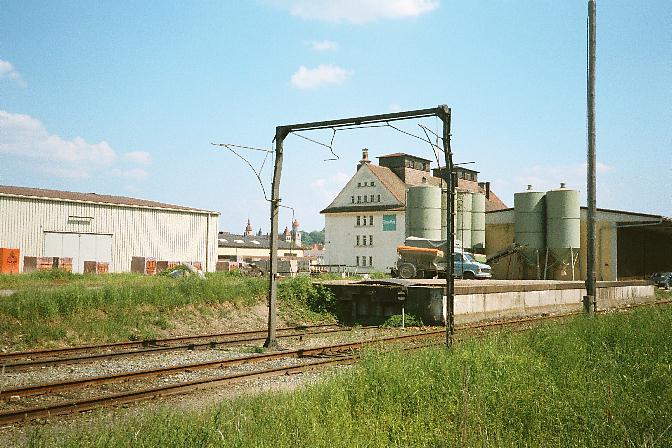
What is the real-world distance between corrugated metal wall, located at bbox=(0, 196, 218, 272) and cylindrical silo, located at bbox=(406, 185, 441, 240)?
53.3ft

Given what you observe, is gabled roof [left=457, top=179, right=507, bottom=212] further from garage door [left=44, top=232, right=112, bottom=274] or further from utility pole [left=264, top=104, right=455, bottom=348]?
utility pole [left=264, top=104, right=455, bottom=348]

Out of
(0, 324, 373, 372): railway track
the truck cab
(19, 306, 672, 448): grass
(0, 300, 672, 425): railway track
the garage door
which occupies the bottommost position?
(0, 324, 373, 372): railway track

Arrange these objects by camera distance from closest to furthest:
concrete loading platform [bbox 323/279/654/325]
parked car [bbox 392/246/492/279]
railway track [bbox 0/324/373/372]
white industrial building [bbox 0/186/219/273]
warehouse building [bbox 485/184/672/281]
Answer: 1. railway track [bbox 0/324/373/372]
2. concrete loading platform [bbox 323/279/654/325]
3. parked car [bbox 392/246/492/279]
4. white industrial building [bbox 0/186/219/273]
5. warehouse building [bbox 485/184/672/281]

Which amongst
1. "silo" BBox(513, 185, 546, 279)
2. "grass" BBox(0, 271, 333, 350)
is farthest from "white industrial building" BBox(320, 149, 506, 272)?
"grass" BBox(0, 271, 333, 350)

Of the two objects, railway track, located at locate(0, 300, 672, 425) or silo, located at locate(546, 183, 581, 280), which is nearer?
railway track, located at locate(0, 300, 672, 425)

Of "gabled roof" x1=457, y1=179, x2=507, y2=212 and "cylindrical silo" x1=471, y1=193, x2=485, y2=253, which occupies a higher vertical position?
"gabled roof" x1=457, y1=179, x2=507, y2=212

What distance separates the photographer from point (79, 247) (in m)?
35.1

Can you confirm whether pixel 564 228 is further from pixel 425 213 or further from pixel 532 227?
pixel 425 213

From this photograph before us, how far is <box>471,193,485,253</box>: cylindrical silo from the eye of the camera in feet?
136

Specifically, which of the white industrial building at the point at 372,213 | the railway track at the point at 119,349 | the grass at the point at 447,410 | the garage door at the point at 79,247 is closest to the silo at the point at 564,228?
the white industrial building at the point at 372,213

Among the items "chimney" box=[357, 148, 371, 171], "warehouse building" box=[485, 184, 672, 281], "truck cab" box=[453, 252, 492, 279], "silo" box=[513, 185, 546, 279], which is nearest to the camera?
"truck cab" box=[453, 252, 492, 279]

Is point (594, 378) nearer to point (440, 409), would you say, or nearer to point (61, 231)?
point (440, 409)

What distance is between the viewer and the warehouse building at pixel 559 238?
3722 centimetres

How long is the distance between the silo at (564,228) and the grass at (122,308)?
2319 centimetres
